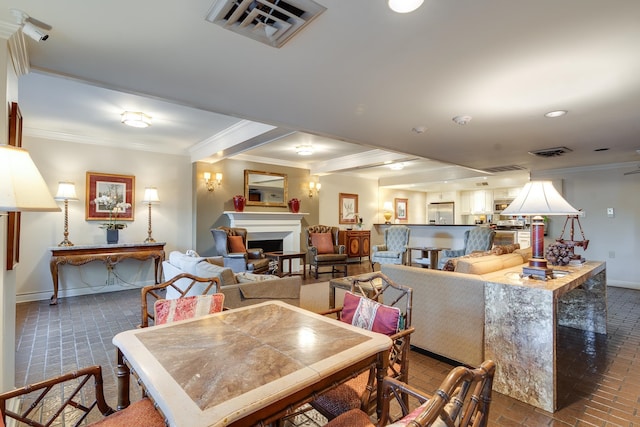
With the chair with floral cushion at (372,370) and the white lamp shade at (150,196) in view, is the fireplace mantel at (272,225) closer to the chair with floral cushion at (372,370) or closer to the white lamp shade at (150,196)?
the white lamp shade at (150,196)

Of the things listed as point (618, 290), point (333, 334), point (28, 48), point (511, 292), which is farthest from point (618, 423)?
point (618, 290)

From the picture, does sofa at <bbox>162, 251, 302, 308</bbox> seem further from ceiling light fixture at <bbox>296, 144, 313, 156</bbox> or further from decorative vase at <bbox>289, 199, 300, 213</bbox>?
decorative vase at <bbox>289, 199, 300, 213</bbox>

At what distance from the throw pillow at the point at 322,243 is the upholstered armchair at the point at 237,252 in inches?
46.1

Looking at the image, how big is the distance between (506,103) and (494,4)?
1.50 m

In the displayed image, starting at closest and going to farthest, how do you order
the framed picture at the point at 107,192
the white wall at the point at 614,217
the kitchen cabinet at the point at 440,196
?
the framed picture at the point at 107,192 < the white wall at the point at 614,217 < the kitchen cabinet at the point at 440,196

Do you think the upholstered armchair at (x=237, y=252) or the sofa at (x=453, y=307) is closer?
the sofa at (x=453, y=307)

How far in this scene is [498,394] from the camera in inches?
85.8

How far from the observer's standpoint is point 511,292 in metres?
2.15

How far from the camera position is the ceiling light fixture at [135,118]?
3.59 metres

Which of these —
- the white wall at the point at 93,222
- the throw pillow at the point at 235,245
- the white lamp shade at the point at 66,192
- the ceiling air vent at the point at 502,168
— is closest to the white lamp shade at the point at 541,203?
the ceiling air vent at the point at 502,168

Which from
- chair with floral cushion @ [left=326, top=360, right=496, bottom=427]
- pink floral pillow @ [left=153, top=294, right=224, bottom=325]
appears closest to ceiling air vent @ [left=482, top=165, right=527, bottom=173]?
pink floral pillow @ [left=153, top=294, right=224, bottom=325]

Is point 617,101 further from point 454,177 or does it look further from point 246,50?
point 454,177

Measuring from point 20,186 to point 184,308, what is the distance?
0.98 metres

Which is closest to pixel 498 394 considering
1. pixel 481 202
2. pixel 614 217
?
pixel 614 217
